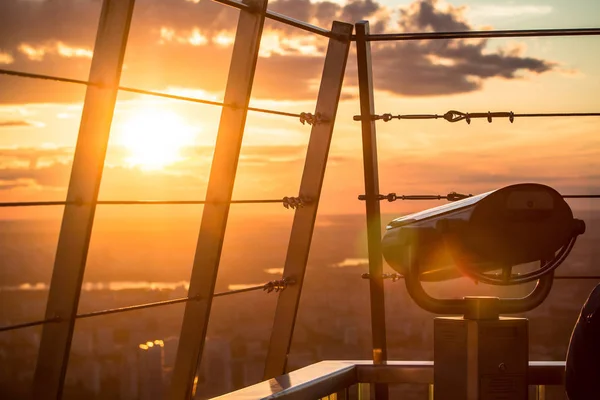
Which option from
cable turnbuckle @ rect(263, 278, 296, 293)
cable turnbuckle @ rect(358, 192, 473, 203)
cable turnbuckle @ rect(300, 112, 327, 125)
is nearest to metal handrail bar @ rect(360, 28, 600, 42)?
cable turnbuckle @ rect(300, 112, 327, 125)

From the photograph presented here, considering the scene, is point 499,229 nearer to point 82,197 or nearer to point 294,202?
point 82,197

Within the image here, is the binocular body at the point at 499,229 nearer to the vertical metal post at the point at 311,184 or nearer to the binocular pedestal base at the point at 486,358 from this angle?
the binocular pedestal base at the point at 486,358

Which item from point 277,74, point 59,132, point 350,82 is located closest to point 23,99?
point 59,132

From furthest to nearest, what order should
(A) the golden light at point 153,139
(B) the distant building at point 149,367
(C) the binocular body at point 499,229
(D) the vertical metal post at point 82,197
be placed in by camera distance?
(B) the distant building at point 149,367 < (A) the golden light at point 153,139 < (D) the vertical metal post at point 82,197 < (C) the binocular body at point 499,229

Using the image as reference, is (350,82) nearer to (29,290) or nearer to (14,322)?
(29,290)

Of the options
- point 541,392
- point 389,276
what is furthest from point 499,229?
point 389,276

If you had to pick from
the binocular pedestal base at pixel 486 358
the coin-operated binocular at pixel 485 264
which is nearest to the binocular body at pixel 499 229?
the coin-operated binocular at pixel 485 264
